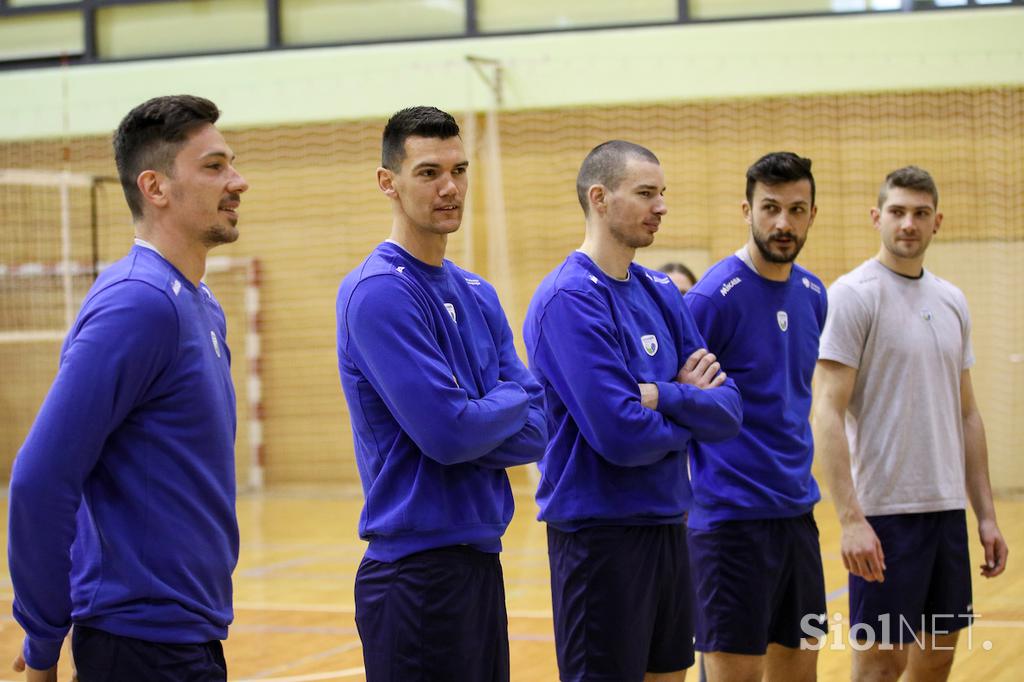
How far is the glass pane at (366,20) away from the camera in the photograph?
13820 millimetres

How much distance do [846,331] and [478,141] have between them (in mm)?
9152

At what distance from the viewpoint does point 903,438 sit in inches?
180

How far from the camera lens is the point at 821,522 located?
10.8 m

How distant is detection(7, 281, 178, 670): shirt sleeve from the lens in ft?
7.70

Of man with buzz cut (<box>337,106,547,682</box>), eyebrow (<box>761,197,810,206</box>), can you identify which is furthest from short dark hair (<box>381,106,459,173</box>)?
eyebrow (<box>761,197,810,206</box>)

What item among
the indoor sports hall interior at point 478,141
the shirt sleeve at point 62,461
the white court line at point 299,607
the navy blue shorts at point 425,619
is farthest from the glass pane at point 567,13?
the shirt sleeve at point 62,461

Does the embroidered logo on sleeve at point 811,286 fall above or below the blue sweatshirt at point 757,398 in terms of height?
above

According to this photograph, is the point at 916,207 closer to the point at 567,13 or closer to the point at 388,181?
the point at 388,181

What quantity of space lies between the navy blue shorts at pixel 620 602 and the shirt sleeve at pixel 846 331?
1.19 metres

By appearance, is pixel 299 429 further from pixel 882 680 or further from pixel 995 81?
pixel 882 680

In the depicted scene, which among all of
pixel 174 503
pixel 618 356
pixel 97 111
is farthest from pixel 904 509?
pixel 97 111

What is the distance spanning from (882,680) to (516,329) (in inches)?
337

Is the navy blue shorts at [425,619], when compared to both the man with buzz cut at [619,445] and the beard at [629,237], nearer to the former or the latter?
the man with buzz cut at [619,445]

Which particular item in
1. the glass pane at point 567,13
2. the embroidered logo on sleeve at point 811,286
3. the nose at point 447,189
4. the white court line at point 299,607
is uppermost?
the glass pane at point 567,13
